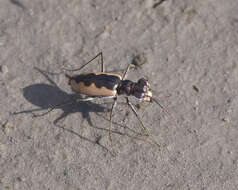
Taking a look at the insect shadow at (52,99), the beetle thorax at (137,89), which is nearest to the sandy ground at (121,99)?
the insect shadow at (52,99)

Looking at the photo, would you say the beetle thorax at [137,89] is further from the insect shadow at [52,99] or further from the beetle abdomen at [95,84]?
the insect shadow at [52,99]

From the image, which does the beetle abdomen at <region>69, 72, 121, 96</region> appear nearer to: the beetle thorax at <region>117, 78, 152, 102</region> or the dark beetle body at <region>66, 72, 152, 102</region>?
the dark beetle body at <region>66, 72, 152, 102</region>

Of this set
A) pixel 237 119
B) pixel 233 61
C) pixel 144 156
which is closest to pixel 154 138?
pixel 144 156

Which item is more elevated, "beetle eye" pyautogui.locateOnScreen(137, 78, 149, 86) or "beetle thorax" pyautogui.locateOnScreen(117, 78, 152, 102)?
"beetle eye" pyautogui.locateOnScreen(137, 78, 149, 86)

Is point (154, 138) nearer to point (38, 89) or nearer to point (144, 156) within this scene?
point (144, 156)

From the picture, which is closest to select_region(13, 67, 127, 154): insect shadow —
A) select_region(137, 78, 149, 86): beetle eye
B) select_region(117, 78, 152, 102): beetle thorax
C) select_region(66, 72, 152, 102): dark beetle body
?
select_region(66, 72, 152, 102): dark beetle body
